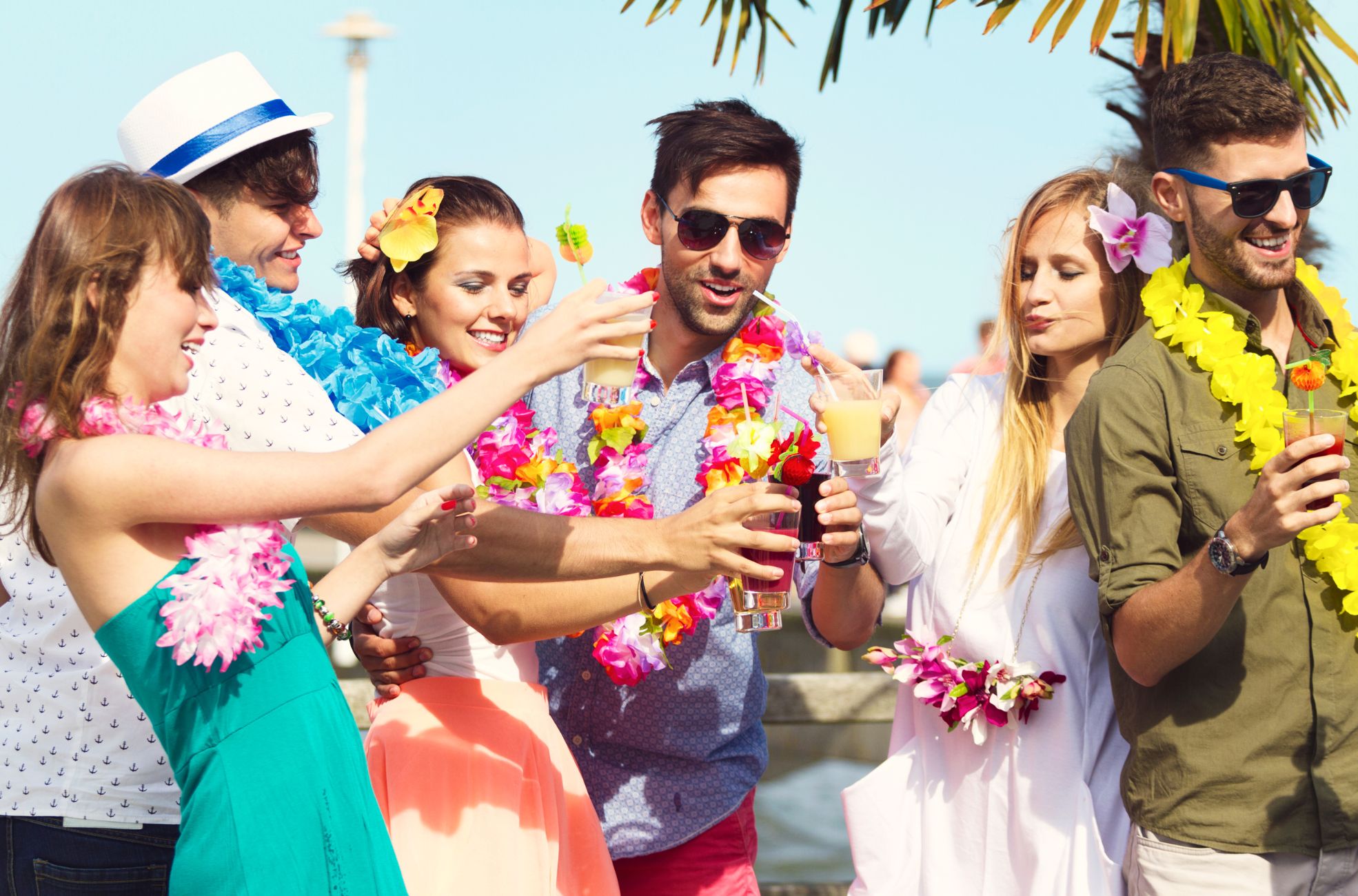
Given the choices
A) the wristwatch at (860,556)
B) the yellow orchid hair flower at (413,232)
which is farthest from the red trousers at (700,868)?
the yellow orchid hair flower at (413,232)

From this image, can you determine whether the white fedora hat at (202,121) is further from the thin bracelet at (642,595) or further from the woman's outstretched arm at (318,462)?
the thin bracelet at (642,595)

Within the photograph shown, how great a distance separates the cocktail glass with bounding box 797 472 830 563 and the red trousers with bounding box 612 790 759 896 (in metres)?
0.79

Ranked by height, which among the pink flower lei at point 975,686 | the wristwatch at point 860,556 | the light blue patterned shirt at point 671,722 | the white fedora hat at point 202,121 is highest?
the white fedora hat at point 202,121

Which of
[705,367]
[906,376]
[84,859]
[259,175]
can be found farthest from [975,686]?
[906,376]

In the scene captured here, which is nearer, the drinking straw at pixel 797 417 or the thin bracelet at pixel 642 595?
the thin bracelet at pixel 642 595

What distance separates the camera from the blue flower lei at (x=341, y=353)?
269 cm

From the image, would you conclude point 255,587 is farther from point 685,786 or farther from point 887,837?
point 887,837

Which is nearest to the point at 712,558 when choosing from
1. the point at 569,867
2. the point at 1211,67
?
the point at 569,867

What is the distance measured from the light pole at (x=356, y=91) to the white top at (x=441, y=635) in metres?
14.8

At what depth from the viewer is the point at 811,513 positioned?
2.78 meters

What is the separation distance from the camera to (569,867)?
2.75 m

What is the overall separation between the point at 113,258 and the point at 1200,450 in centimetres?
202

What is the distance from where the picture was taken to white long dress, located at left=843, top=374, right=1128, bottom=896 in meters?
2.88

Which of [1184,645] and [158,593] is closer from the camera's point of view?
[158,593]
